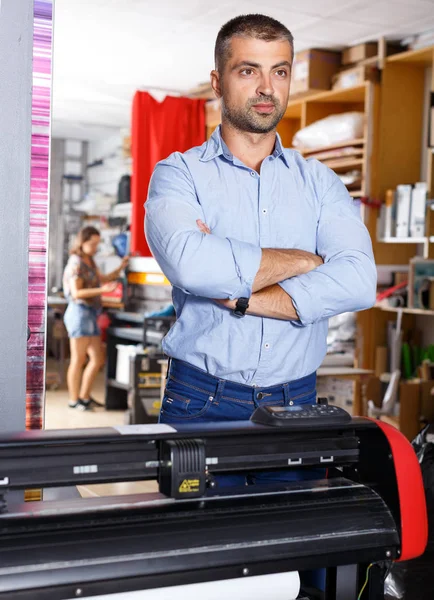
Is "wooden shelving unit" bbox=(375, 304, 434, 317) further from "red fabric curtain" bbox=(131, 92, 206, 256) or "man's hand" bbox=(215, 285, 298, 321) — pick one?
"man's hand" bbox=(215, 285, 298, 321)

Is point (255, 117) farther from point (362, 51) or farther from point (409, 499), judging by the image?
point (362, 51)

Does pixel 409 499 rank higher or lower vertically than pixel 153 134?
lower

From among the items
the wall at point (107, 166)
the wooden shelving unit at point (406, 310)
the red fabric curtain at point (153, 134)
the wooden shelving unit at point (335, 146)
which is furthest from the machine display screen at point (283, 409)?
the wall at point (107, 166)

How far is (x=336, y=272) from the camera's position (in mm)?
1827

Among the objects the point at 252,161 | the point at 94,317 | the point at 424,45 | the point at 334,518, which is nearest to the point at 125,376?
the point at 94,317

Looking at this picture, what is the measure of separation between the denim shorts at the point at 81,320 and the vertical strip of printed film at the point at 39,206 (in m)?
4.94

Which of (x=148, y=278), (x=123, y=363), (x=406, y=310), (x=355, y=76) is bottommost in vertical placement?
(x=123, y=363)

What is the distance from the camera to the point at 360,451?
1545mm

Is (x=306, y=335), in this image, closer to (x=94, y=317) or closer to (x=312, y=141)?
(x=312, y=141)

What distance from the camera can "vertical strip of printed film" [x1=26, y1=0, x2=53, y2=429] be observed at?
182 cm

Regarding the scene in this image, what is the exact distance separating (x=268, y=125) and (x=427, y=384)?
10.7 feet

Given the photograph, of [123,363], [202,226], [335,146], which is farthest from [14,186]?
[123,363]

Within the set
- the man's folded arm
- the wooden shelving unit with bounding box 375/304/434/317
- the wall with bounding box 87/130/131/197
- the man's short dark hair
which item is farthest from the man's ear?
the wall with bounding box 87/130/131/197

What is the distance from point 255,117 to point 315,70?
14.3ft
